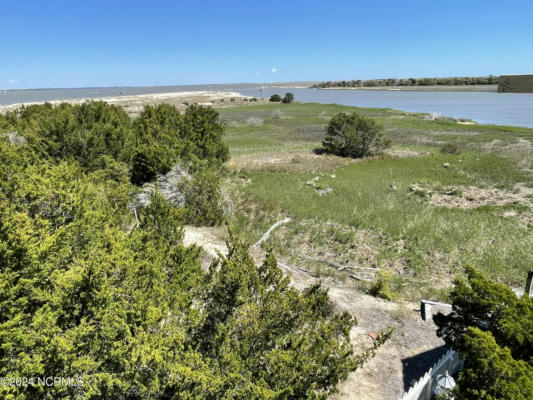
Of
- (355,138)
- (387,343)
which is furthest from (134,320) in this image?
(355,138)

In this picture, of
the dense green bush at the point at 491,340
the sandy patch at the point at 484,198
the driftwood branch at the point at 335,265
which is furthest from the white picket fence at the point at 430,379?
the sandy patch at the point at 484,198

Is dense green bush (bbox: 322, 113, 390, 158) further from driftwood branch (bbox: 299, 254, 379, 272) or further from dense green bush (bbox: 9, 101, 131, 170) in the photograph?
driftwood branch (bbox: 299, 254, 379, 272)

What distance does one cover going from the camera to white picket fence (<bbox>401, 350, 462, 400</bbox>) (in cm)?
532

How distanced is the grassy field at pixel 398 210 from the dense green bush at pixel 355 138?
70.8 inches

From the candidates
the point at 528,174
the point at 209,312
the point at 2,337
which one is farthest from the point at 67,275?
the point at 528,174

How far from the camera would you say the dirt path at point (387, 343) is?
679cm

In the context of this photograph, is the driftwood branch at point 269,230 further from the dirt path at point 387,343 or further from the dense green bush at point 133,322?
the dense green bush at point 133,322

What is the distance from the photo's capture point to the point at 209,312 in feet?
18.1

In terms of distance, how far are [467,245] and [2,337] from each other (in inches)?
603

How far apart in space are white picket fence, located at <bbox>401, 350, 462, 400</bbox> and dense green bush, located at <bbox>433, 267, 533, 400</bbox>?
0.99 metres

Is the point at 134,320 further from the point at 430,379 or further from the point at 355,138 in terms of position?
the point at 355,138

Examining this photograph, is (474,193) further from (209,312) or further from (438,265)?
(209,312)

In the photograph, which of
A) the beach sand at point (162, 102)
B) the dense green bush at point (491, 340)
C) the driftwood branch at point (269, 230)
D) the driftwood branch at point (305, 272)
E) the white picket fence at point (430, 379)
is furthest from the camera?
the beach sand at point (162, 102)

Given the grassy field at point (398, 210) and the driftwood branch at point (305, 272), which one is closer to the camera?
the driftwood branch at point (305, 272)
